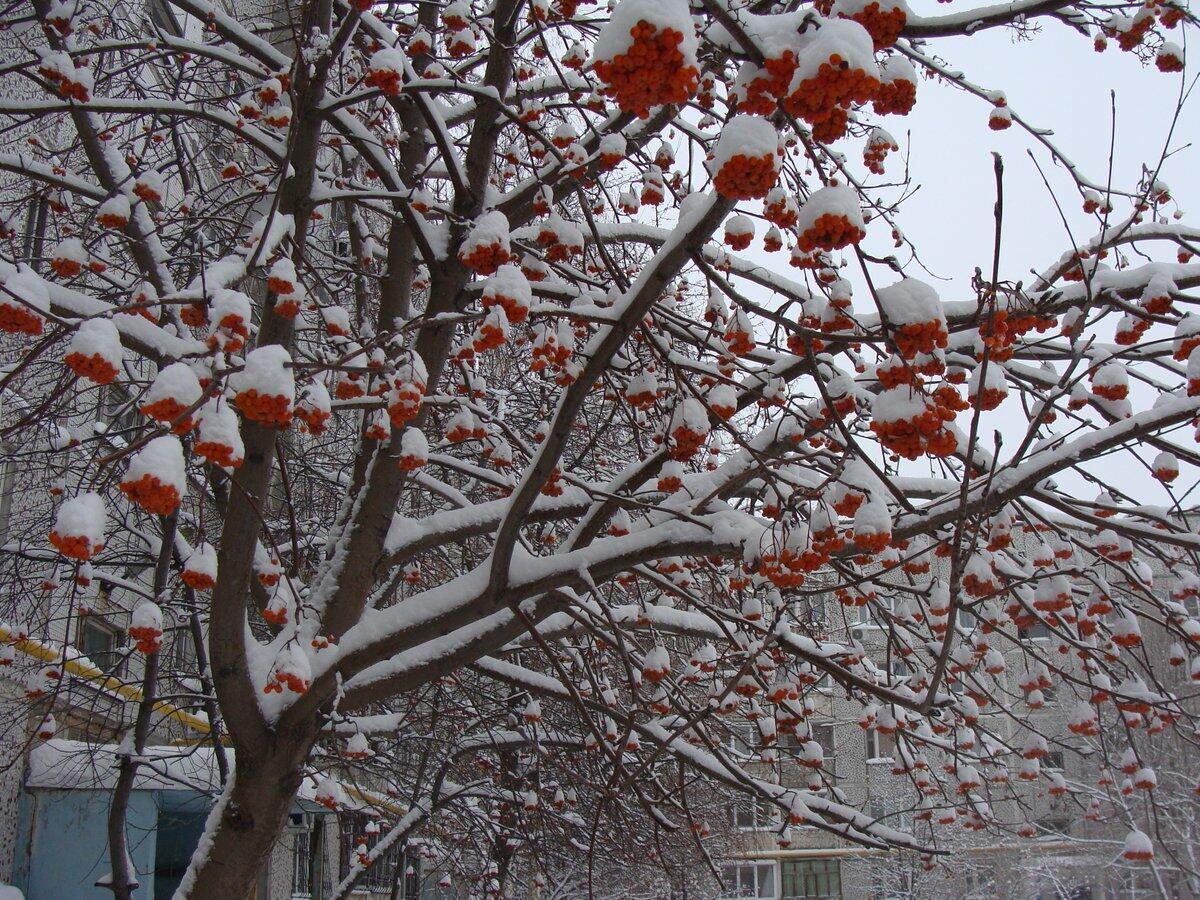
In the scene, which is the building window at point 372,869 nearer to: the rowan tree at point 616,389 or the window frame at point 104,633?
the window frame at point 104,633

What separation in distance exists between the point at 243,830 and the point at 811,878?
27900 mm

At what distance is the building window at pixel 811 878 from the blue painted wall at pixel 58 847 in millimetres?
24144

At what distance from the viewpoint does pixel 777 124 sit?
272cm

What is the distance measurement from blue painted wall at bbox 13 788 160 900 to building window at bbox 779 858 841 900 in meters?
24.1

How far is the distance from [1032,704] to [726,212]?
457 cm

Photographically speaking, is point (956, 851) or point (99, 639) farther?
point (956, 851)

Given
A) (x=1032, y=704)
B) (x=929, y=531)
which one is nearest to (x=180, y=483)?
(x=929, y=531)

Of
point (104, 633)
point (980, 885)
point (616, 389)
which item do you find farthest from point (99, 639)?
point (980, 885)

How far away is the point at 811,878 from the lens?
28891mm

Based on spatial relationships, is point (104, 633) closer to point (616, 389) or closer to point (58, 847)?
→ point (58, 847)

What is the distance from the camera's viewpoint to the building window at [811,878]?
28.7 m

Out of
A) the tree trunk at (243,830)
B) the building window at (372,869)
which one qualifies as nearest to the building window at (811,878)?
the building window at (372,869)

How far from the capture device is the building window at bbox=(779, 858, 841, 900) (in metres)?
28.7

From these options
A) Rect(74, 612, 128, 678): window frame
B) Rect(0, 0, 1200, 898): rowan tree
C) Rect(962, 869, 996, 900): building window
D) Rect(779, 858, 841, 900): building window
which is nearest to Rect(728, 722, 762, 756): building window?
Rect(0, 0, 1200, 898): rowan tree
